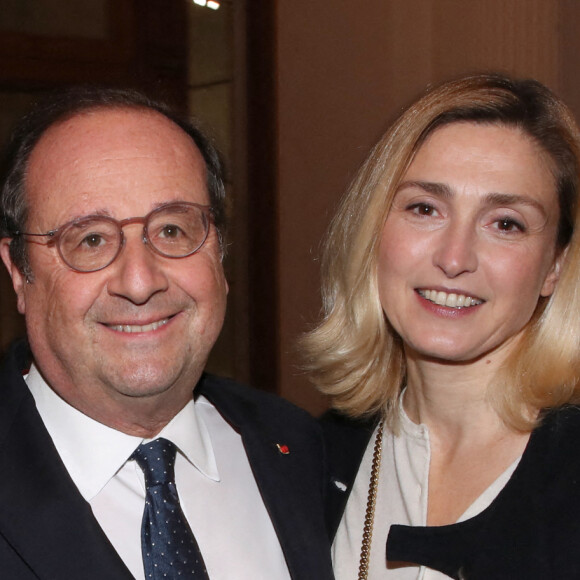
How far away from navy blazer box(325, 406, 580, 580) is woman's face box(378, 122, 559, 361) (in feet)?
0.89

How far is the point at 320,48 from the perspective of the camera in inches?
188

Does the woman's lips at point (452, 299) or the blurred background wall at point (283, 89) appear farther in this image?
the blurred background wall at point (283, 89)

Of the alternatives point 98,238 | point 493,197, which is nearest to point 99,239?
point 98,238

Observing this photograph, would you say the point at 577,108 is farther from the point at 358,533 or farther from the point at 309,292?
the point at 358,533

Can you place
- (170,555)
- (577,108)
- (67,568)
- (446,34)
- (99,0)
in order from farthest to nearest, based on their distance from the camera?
(446,34)
(99,0)
(577,108)
(170,555)
(67,568)

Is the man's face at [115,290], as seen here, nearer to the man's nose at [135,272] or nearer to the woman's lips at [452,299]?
the man's nose at [135,272]

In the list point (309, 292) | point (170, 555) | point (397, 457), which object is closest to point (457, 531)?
point (397, 457)

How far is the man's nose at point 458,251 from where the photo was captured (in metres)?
1.79

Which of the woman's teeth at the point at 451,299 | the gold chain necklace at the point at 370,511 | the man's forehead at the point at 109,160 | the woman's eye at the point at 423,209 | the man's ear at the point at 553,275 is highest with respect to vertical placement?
the man's forehead at the point at 109,160

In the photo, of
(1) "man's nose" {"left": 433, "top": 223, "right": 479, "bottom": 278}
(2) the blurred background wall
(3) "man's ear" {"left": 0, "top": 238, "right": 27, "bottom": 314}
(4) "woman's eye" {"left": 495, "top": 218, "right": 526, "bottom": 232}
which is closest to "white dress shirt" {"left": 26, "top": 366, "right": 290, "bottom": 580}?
(3) "man's ear" {"left": 0, "top": 238, "right": 27, "bottom": 314}

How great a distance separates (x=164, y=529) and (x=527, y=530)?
2.41 ft

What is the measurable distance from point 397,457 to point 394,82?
3.12 m

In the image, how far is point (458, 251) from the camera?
5.87 feet

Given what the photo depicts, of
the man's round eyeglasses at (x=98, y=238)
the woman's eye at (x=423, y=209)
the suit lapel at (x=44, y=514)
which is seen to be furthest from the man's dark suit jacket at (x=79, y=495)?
the woman's eye at (x=423, y=209)
